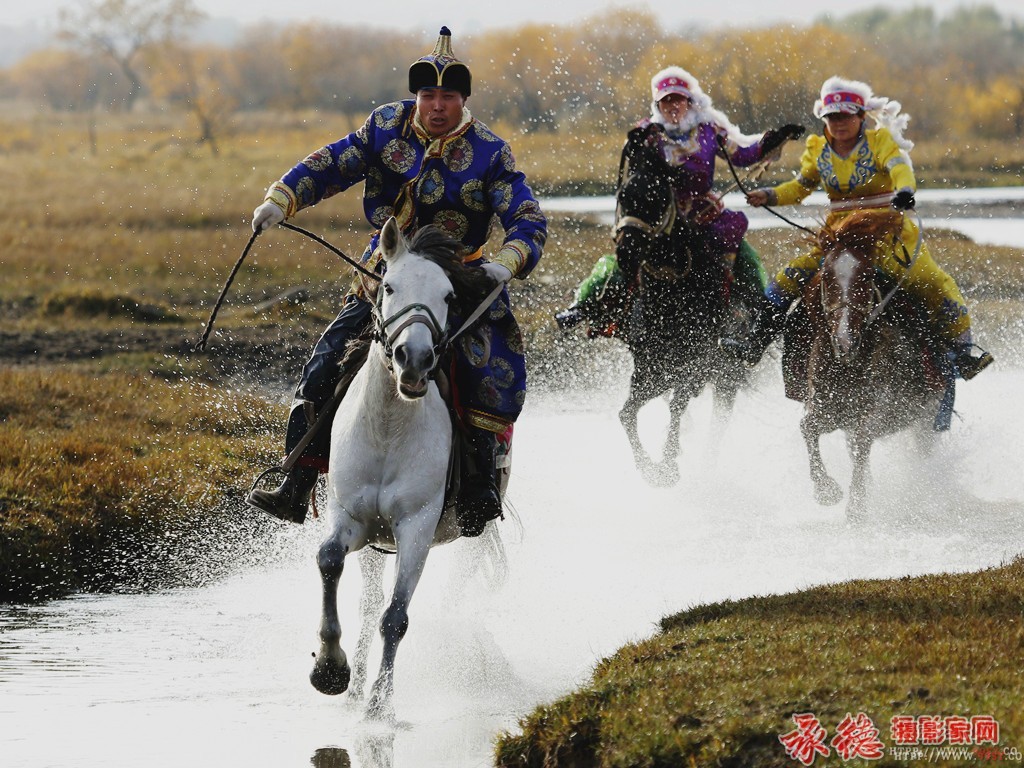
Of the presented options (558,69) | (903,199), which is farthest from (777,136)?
(558,69)

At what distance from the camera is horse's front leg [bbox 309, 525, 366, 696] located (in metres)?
6.78

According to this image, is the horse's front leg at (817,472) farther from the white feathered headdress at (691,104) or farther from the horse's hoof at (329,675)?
the horse's hoof at (329,675)

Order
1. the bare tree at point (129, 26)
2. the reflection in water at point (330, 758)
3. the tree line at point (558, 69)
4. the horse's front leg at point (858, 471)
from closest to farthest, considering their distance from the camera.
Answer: the reflection in water at point (330, 758), the horse's front leg at point (858, 471), the tree line at point (558, 69), the bare tree at point (129, 26)

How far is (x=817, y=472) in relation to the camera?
1126cm

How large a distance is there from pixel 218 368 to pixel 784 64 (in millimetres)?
20578

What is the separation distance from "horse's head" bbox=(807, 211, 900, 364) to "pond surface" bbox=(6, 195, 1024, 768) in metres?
1.28

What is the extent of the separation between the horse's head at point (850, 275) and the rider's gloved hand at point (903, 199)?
0.94 ft

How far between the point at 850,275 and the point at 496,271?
15.1 ft

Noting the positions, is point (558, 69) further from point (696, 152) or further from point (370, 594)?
point (370, 594)

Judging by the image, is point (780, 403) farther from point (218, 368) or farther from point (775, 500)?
point (218, 368)

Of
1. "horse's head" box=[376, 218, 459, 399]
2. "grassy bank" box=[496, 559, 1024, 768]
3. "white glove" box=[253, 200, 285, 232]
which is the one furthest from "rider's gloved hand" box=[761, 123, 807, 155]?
"horse's head" box=[376, 218, 459, 399]

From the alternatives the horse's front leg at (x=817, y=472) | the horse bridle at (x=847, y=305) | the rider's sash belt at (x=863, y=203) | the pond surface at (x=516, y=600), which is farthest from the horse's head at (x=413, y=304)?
the rider's sash belt at (x=863, y=203)

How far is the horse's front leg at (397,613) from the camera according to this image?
677 cm

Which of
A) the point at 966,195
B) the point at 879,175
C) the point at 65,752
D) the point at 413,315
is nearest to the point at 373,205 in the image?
the point at 413,315
